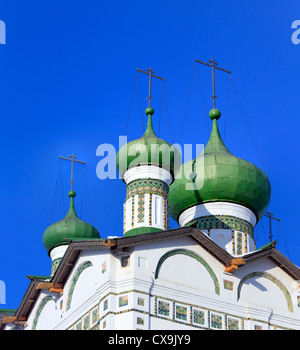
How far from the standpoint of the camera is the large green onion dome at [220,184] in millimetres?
21156

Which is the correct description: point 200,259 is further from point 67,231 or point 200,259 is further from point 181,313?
point 67,231

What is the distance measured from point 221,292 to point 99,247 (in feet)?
7.39

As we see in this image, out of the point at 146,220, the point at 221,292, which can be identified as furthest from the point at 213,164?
the point at 221,292

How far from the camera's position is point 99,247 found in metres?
17.3

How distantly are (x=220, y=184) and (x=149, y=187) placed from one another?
7.44 ft

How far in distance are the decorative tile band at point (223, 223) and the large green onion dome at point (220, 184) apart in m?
0.41

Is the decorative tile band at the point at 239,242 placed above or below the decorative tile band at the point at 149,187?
below

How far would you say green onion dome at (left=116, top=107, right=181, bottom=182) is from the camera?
19672mm

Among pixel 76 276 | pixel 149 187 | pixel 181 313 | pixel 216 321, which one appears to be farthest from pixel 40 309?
pixel 216 321

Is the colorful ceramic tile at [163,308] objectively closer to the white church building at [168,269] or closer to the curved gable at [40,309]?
the white church building at [168,269]

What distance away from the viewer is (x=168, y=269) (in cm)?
1741

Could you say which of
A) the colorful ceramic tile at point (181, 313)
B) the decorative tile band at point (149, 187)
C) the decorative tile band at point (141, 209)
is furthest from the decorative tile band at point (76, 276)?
the decorative tile band at point (149, 187)

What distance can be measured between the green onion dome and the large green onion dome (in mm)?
1463
